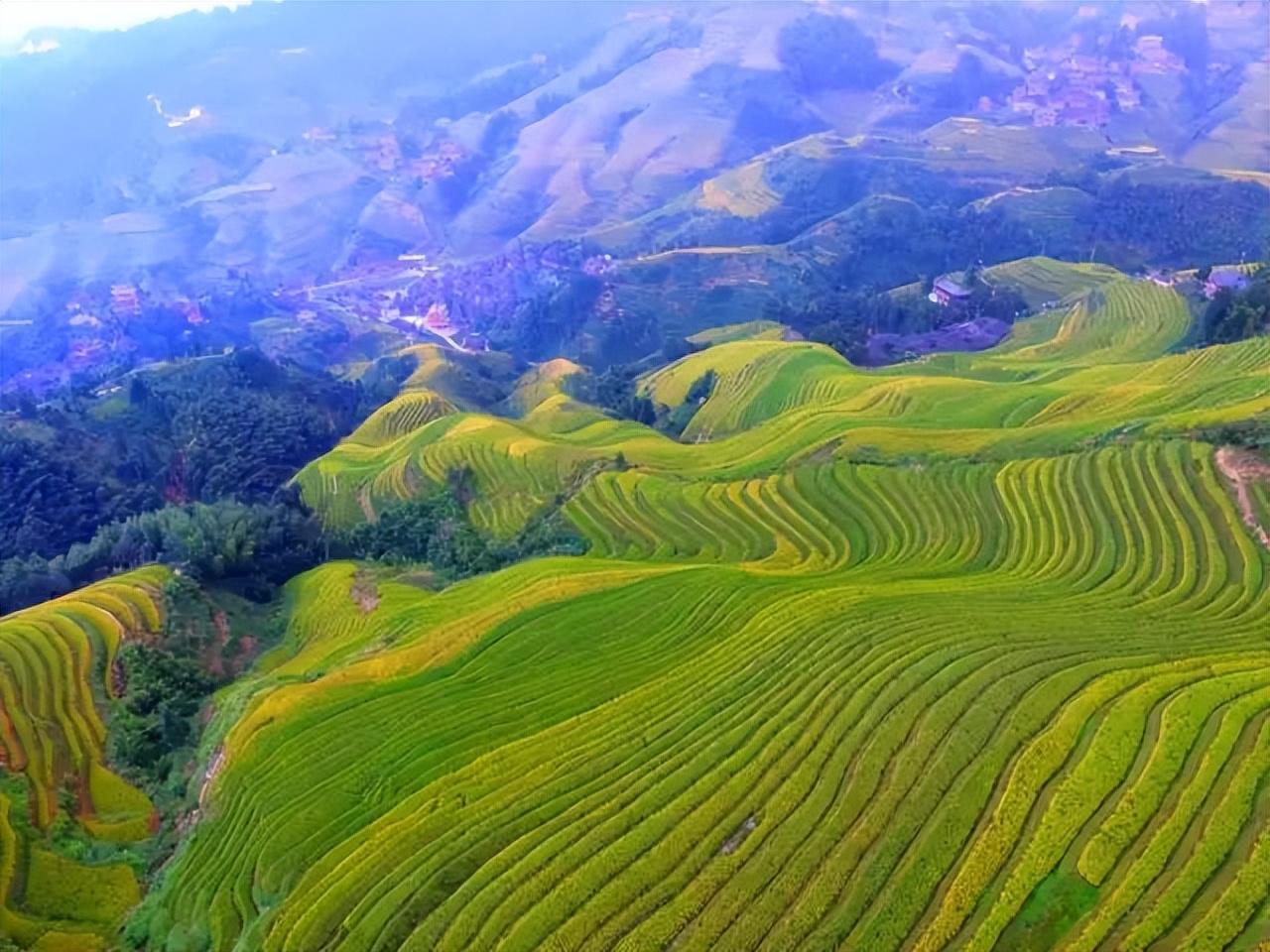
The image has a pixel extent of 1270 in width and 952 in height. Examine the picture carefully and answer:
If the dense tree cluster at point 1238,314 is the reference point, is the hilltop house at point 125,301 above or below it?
below

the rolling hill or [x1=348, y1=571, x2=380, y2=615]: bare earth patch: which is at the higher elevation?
the rolling hill

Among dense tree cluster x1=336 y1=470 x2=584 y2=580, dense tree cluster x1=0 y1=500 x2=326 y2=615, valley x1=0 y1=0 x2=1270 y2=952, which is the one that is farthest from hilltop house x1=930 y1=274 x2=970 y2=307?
dense tree cluster x1=0 y1=500 x2=326 y2=615

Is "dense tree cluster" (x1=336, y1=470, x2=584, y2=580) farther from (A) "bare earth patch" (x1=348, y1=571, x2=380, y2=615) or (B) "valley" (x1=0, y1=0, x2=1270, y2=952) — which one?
(A) "bare earth patch" (x1=348, y1=571, x2=380, y2=615)

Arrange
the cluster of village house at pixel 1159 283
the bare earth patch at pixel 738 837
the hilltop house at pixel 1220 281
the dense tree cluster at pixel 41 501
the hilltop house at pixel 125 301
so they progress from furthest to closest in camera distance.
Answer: the hilltop house at pixel 125 301, the cluster of village house at pixel 1159 283, the hilltop house at pixel 1220 281, the dense tree cluster at pixel 41 501, the bare earth patch at pixel 738 837

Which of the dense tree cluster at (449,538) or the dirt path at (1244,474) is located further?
the dense tree cluster at (449,538)

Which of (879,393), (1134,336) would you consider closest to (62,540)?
(879,393)

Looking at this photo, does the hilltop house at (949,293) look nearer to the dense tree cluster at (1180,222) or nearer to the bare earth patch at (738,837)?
the dense tree cluster at (1180,222)

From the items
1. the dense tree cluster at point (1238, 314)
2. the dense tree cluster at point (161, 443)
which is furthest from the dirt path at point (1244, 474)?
the dense tree cluster at point (161, 443)

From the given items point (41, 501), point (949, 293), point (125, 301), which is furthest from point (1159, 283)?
point (125, 301)
